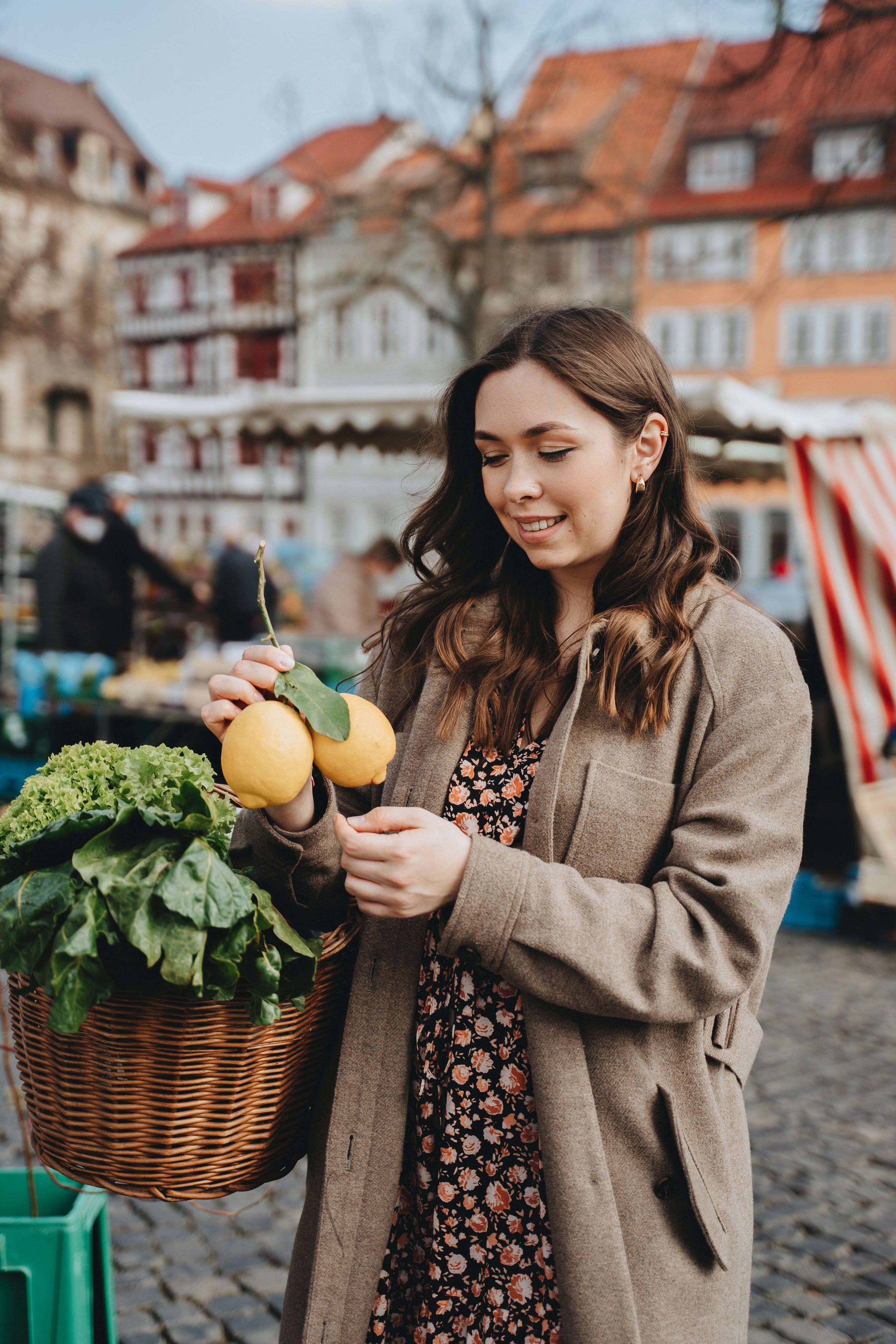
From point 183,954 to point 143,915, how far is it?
0.21 ft

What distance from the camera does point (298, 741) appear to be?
1363 mm

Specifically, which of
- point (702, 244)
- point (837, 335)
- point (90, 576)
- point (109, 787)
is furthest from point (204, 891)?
point (702, 244)

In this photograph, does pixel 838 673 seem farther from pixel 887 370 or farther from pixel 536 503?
pixel 887 370

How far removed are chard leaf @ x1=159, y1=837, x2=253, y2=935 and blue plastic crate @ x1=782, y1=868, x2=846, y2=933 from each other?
5554mm

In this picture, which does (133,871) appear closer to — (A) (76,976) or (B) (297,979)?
(A) (76,976)

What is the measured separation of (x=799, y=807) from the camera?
1.41 m

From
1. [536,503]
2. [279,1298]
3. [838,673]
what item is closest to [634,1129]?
[536,503]

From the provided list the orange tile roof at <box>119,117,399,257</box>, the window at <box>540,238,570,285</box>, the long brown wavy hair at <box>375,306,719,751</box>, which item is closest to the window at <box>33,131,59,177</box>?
the orange tile roof at <box>119,117,399,257</box>

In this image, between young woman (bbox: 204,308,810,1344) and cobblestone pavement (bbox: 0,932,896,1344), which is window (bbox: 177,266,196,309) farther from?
young woman (bbox: 204,308,810,1344)

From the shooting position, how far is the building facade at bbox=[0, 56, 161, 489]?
70.4 feet

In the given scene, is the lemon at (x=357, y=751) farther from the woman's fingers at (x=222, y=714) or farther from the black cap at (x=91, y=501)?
the black cap at (x=91, y=501)

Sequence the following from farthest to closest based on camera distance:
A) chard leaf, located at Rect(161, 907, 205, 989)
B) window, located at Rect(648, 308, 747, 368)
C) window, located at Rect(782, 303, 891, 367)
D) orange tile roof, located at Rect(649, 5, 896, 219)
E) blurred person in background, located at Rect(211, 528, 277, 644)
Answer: window, located at Rect(648, 308, 747, 368) < window, located at Rect(782, 303, 891, 367) < blurred person in background, located at Rect(211, 528, 277, 644) < orange tile roof, located at Rect(649, 5, 896, 219) < chard leaf, located at Rect(161, 907, 205, 989)

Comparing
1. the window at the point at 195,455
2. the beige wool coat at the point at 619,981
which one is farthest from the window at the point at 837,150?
the window at the point at 195,455

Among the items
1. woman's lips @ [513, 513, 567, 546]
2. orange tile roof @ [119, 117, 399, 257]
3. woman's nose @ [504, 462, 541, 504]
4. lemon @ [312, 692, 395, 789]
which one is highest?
orange tile roof @ [119, 117, 399, 257]
